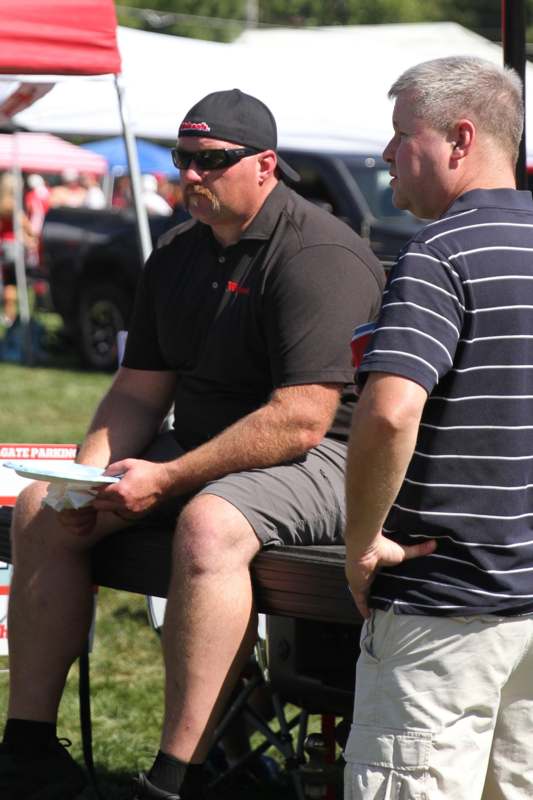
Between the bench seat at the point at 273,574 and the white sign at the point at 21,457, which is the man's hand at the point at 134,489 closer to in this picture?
the bench seat at the point at 273,574

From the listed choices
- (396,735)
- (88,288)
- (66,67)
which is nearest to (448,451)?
(396,735)

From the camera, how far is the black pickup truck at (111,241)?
1191 cm

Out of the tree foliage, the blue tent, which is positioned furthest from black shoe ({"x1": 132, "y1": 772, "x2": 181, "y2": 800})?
the tree foliage

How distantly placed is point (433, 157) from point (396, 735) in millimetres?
971

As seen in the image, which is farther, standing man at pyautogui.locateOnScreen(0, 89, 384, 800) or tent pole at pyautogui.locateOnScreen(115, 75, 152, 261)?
tent pole at pyautogui.locateOnScreen(115, 75, 152, 261)

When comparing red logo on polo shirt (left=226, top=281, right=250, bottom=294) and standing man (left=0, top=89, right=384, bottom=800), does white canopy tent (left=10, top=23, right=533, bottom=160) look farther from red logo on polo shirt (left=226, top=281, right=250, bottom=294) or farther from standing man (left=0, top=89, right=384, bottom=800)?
red logo on polo shirt (left=226, top=281, right=250, bottom=294)

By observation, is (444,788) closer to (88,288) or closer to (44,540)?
(44,540)

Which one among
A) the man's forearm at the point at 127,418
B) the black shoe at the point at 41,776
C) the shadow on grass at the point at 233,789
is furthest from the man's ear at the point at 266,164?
the shadow on grass at the point at 233,789

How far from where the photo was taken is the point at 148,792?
2816 millimetres

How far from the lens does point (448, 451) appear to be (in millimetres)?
2215

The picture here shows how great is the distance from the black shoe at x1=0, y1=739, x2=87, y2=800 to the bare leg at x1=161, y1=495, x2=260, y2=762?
1.26 ft

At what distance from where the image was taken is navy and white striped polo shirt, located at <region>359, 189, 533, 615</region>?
7.00ft

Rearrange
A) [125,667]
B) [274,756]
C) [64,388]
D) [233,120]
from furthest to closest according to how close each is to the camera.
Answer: [64,388] < [125,667] < [274,756] < [233,120]

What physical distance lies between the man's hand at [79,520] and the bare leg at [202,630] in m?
0.38
